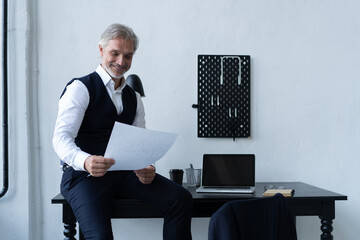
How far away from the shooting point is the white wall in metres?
2.51

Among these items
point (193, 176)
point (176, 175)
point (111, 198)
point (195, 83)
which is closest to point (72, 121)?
point (111, 198)

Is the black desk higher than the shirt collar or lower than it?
lower

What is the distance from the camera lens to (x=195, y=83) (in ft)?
8.57

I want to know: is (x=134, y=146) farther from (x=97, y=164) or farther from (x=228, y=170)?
(x=228, y=170)

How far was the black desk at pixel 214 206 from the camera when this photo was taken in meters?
1.97

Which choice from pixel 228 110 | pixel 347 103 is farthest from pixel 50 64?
pixel 347 103

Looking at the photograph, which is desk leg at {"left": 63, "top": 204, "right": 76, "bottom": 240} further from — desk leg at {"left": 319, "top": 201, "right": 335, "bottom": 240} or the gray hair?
desk leg at {"left": 319, "top": 201, "right": 335, "bottom": 240}

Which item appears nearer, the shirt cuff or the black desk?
the shirt cuff

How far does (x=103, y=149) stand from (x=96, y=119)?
0.14m

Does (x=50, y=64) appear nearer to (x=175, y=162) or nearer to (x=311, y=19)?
(x=175, y=162)

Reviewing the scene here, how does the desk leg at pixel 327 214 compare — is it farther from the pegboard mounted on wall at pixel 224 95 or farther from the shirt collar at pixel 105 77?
the shirt collar at pixel 105 77

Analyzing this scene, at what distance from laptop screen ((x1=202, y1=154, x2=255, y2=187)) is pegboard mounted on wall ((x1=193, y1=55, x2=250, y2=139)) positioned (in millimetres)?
242

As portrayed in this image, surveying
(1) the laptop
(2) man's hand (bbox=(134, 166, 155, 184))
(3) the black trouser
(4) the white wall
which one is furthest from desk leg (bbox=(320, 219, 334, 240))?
(2) man's hand (bbox=(134, 166, 155, 184))

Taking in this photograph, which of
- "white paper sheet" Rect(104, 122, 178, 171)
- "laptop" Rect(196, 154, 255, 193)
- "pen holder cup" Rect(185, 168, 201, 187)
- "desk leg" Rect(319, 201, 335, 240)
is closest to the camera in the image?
"white paper sheet" Rect(104, 122, 178, 171)
